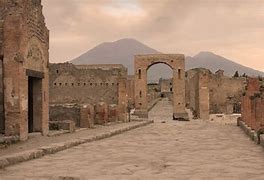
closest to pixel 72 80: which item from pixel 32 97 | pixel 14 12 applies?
pixel 32 97

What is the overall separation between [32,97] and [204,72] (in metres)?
16.6

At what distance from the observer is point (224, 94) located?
122ft

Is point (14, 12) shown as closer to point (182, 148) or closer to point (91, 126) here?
point (182, 148)

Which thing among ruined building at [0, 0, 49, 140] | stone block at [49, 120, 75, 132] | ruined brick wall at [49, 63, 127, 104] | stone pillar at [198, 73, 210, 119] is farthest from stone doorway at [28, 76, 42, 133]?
ruined brick wall at [49, 63, 127, 104]

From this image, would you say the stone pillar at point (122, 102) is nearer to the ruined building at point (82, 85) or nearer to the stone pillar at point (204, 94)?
the stone pillar at point (204, 94)

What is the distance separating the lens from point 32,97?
48.4 ft

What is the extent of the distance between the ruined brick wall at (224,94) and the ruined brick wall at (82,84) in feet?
28.6

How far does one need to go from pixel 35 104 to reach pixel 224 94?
24809mm

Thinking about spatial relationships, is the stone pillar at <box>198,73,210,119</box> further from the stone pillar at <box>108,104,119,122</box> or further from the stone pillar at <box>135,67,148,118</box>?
the stone pillar at <box>108,104,119,122</box>

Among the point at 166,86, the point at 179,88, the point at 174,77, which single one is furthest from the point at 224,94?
the point at 166,86

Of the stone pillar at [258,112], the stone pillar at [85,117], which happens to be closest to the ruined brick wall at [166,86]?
the stone pillar at [85,117]

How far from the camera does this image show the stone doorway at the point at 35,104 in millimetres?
14492

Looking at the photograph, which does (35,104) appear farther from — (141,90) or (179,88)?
(179,88)

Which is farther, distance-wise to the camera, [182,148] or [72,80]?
[72,80]
